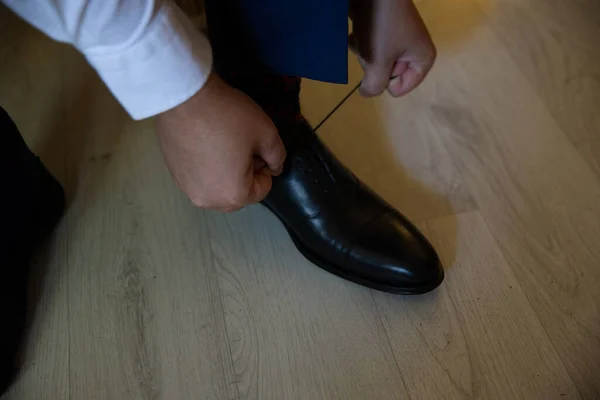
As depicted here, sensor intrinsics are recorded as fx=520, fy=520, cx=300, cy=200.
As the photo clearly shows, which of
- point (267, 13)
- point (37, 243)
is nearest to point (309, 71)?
point (267, 13)

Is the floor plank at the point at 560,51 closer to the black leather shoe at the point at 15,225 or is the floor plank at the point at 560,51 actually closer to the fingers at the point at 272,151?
the fingers at the point at 272,151

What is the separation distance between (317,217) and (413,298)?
15 cm

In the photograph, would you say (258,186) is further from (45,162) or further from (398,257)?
(45,162)

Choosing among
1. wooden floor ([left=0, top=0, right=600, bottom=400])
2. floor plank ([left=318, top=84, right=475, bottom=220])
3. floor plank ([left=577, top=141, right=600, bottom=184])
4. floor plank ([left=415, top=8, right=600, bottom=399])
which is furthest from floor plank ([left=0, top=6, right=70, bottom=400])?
floor plank ([left=577, top=141, right=600, bottom=184])

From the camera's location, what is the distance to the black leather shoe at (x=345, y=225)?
23.4 inches

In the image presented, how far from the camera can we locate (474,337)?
58cm

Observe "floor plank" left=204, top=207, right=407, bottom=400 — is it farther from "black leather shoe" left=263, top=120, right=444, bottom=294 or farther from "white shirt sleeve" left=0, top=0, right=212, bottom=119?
"white shirt sleeve" left=0, top=0, right=212, bottom=119

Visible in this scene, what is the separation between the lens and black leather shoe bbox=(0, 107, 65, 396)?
59cm

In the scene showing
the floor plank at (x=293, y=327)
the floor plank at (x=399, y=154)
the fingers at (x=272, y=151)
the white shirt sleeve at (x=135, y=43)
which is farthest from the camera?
the floor plank at (x=399, y=154)

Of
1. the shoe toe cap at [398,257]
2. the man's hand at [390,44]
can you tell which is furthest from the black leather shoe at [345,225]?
the man's hand at [390,44]

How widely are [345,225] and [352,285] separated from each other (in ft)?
0.25

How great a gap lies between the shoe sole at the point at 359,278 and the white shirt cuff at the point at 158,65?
314 mm

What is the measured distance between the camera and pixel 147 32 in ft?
1.13

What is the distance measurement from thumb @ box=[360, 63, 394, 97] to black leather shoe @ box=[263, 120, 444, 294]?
9cm
